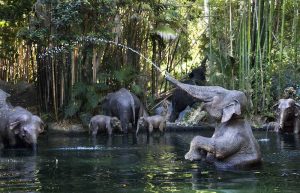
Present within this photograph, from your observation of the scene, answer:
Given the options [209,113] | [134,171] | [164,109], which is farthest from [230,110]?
[164,109]

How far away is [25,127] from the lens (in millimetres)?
12836

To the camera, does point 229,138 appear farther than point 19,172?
Yes

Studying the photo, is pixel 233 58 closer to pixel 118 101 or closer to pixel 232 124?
pixel 118 101

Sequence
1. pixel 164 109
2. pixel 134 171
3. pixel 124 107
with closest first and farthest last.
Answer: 1. pixel 134 171
2. pixel 124 107
3. pixel 164 109

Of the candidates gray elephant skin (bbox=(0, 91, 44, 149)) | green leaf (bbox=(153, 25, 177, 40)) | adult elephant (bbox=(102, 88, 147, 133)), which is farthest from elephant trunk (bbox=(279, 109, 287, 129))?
gray elephant skin (bbox=(0, 91, 44, 149))

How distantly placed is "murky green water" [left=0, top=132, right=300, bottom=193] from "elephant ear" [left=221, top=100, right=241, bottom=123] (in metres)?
0.83

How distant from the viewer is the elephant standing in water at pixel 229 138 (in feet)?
29.7

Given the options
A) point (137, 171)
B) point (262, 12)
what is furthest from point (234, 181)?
point (262, 12)

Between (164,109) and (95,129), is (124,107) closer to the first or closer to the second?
(95,129)

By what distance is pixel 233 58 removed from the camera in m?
20.7

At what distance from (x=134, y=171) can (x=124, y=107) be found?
30.0 ft

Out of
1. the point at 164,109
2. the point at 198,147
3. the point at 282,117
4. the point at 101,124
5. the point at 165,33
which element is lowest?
the point at 198,147

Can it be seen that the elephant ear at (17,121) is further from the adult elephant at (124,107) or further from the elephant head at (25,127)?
the adult elephant at (124,107)

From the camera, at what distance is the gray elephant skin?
12.7 meters
